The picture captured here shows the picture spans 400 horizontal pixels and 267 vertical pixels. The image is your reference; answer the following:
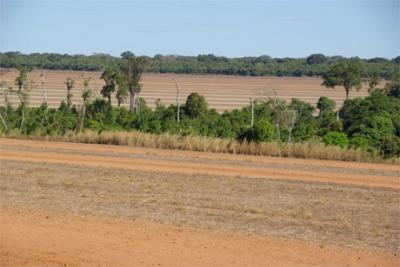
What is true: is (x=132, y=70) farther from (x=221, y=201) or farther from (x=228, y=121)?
(x=221, y=201)

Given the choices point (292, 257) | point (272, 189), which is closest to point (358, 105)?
point (272, 189)

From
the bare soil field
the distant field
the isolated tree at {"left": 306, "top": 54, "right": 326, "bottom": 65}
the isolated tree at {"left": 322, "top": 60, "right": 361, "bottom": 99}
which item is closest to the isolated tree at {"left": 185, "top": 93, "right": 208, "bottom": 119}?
the isolated tree at {"left": 322, "top": 60, "right": 361, "bottom": 99}

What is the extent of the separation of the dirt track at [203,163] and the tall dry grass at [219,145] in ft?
3.32

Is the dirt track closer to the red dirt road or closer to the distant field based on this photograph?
the red dirt road

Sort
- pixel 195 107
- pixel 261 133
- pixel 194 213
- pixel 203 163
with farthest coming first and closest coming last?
pixel 195 107
pixel 261 133
pixel 203 163
pixel 194 213

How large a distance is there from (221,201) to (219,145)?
1180 cm

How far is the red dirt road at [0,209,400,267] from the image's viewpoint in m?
11.0

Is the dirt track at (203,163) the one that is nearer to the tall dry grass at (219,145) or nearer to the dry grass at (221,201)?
the tall dry grass at (219,145)

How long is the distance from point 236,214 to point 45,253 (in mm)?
4257

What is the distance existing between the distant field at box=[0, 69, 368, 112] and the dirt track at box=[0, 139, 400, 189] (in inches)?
1633

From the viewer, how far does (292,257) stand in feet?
36.6

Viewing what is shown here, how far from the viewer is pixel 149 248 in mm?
11617

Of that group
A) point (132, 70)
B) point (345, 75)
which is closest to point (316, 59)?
point (345, 75)

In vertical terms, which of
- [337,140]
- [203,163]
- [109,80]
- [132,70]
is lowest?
[203,163]
